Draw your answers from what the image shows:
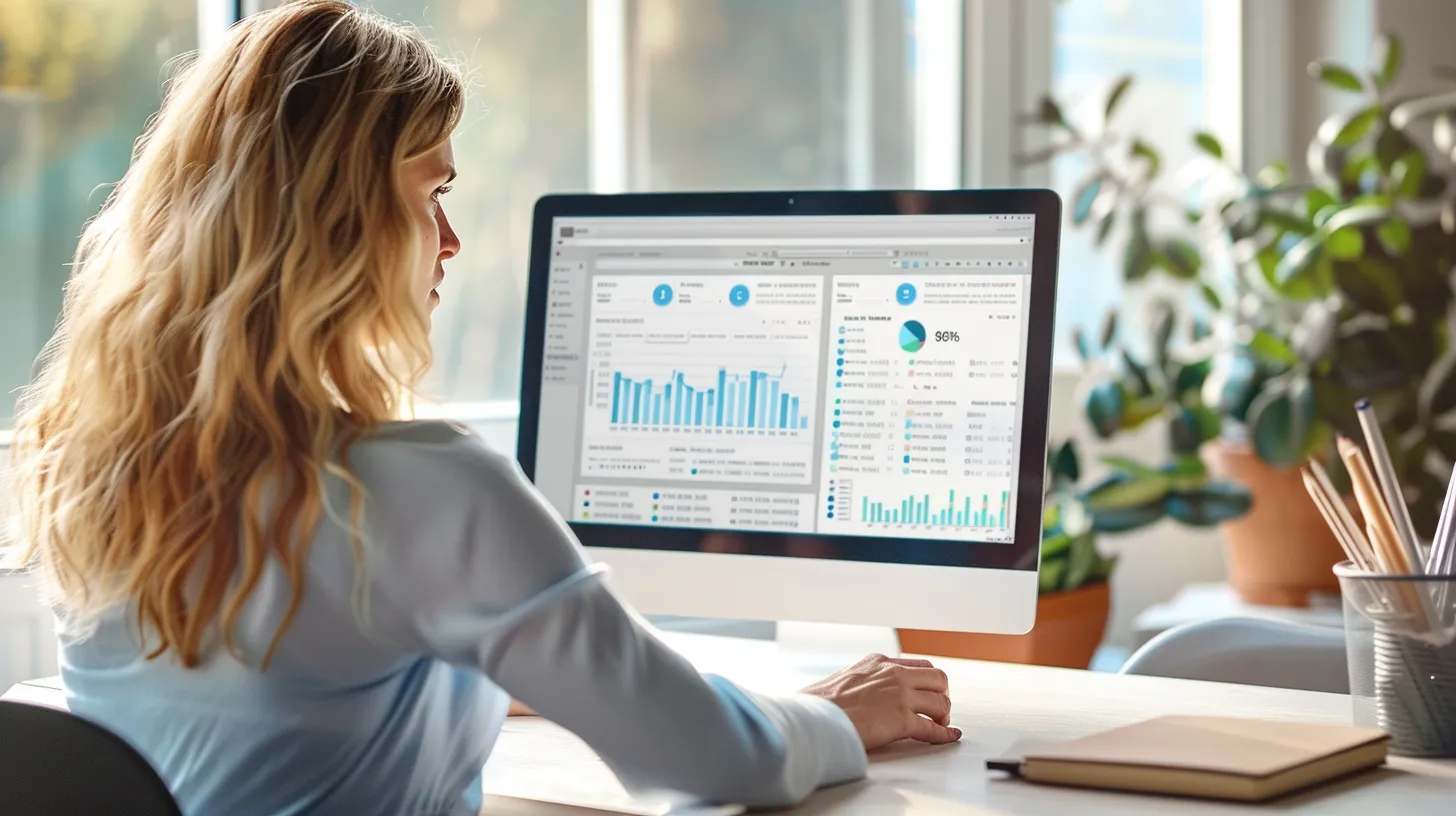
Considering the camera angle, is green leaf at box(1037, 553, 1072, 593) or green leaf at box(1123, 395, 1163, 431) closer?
green leaf at box(1037, 553, 1072, 593)

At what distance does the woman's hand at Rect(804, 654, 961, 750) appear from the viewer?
98cm

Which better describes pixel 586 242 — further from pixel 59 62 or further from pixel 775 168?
pixel 775 168

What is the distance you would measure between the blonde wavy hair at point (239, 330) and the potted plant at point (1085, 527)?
67.1 inches

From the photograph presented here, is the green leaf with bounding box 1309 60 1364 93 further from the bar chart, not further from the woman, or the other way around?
the woman

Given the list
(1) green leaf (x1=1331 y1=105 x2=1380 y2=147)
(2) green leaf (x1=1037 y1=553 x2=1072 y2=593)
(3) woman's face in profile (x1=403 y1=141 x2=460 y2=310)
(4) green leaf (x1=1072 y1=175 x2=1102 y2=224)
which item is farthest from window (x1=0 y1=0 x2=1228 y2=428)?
(2) green leaf (x1=1037 y1=553 x2=1072 y2=593)

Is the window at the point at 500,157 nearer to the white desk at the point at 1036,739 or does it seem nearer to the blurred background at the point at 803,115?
the blurred background at the point at 803,115

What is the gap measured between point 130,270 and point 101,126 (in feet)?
2.57

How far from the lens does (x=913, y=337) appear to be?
1.23 m

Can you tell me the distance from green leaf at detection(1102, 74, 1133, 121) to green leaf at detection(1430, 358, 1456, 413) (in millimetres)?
866

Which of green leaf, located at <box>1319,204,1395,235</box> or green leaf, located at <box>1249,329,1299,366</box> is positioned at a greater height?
green leaf, located at <box>1319,204,1395,235</box>

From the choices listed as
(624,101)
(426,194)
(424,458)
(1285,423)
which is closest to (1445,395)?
(1285,423)

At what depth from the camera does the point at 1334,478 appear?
102 inches

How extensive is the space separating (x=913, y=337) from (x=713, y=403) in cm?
19

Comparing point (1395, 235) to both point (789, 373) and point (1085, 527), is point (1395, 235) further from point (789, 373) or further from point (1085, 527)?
point (789, 373)
